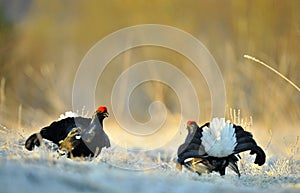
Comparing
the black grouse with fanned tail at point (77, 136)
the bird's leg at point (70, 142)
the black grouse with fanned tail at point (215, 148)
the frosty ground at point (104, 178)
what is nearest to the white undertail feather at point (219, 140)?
the black grouse with fanned tail at point (215, 148)

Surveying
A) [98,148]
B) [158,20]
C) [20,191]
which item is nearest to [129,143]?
[98,148]

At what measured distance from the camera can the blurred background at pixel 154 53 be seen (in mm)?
6410

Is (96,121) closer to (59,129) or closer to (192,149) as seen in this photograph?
(59,129)

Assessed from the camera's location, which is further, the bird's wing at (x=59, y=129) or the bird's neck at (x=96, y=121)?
the bird's wing at (x=59, y=129)

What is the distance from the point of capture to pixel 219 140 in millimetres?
3441

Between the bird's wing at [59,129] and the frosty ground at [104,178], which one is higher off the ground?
the bird's wing at [59,129]

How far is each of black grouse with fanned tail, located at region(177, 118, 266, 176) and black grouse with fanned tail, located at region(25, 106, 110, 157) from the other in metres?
0.51

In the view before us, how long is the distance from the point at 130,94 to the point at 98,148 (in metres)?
4.60

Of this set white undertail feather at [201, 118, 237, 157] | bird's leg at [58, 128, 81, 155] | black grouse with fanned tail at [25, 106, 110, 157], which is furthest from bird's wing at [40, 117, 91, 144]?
white undertail feather at [201, 118, 237, 157]

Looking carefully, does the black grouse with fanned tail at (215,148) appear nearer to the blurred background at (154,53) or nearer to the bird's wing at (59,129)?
the bird's wing at (59,129)

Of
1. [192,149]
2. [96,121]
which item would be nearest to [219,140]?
[192,149]

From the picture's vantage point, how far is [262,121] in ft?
22.4

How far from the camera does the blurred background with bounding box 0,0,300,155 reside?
252 inches

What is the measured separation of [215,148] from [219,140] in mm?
55
